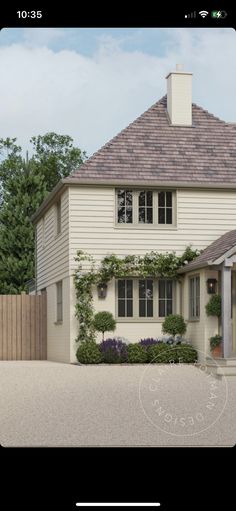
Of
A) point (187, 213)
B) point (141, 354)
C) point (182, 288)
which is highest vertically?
point (187, 213)

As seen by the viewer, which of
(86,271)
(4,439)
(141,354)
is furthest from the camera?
(86,271)

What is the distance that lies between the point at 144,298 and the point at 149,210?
7.28ft

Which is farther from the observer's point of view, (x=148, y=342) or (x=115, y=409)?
(x=148, y=342)

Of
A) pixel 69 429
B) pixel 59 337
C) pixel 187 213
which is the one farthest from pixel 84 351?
pixel 69 429

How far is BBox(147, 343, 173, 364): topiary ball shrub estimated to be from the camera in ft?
57.9

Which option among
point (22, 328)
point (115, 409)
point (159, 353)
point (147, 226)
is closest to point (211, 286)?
point (159, 353)

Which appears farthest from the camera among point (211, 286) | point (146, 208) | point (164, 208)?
point (164, 208)

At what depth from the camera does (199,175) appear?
1944 centimetres

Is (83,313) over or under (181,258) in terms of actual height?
under

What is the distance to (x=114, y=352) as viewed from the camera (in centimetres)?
1769

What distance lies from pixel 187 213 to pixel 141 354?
398cm
